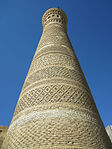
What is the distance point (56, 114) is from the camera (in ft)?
9.55

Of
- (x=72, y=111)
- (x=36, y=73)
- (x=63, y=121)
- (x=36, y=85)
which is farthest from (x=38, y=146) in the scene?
(x=36, y=73)

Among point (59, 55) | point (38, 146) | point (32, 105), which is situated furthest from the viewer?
point (59, 55)

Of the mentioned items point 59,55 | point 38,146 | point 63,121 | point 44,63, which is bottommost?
point 38,146

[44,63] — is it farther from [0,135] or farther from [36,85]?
[0,135]

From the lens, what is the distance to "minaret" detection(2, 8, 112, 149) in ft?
8.38

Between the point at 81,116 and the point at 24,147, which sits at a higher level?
the point at 81,116

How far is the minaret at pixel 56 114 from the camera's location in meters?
2.55

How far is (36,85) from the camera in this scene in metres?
→ 3.74

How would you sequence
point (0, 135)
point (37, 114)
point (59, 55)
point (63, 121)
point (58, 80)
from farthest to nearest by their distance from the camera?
point (0, 135)
point (59, 55)
point (58, 80)
point (37, 114)
point (63, 121)

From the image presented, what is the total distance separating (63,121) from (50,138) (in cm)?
42

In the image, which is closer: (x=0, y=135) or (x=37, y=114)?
(x=37, y=114)

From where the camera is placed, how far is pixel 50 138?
98.7 inches

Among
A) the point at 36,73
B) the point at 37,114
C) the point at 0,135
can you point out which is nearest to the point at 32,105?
the point at 37,114

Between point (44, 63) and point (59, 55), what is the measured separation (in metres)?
0.55
